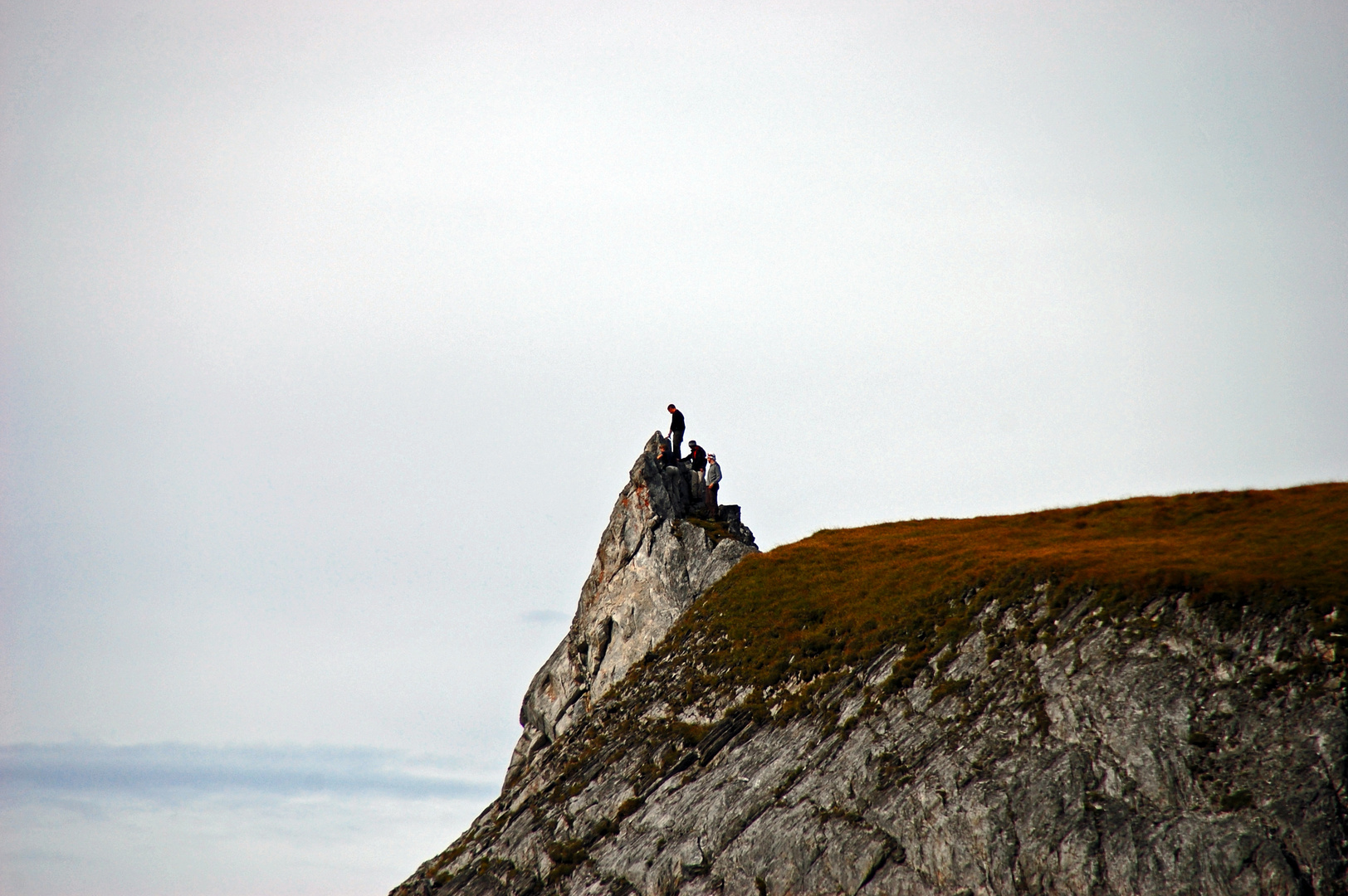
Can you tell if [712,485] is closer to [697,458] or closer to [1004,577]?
[697,458]

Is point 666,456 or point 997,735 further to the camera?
point 666,456

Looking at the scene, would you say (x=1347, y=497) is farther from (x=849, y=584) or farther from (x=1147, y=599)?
(x=849, y=584)

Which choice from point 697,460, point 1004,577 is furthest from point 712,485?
point 1004,577

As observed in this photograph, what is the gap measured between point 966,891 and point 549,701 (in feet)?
111

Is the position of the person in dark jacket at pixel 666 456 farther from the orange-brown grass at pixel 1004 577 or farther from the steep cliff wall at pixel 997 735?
the steep cliff wall at pixel 997 735

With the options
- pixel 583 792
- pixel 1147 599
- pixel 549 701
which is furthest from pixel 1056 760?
pixel 549 701

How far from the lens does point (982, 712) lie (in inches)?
1329

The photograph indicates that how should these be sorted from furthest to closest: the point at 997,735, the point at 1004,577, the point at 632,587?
the point at 632,587 → the point at 1004,577 → the point at 997,735

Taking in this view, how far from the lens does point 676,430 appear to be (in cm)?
6281

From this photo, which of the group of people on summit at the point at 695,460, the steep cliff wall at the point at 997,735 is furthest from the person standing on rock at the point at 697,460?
the steep cliff wall at the point at 997,735

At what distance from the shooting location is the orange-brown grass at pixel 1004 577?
1293 inches

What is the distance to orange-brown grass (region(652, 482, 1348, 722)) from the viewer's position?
32.8m

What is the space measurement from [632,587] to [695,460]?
9297mm

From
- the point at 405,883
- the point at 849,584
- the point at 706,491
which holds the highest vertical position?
the point at 706,491
